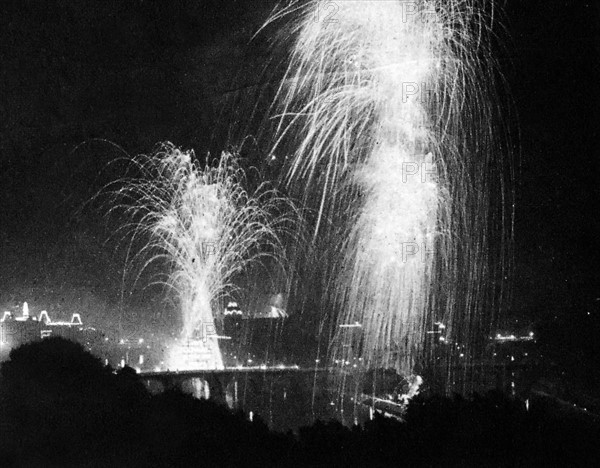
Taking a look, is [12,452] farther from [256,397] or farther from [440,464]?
[256,397]

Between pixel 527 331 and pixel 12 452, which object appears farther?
pixel 527 331

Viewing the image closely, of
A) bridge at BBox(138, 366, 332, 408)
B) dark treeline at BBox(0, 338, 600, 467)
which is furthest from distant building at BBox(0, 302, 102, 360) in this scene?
dark treeline at BBox(0, 338, 600, 467)

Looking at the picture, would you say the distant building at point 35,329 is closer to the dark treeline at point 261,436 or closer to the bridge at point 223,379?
the bridge at point 223,379

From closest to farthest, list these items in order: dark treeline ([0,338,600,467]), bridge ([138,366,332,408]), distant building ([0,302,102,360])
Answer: dark treeline ([0,338,600,467]) < bridge ([138,366,332,408]) < distant building ([0,302,102,360])

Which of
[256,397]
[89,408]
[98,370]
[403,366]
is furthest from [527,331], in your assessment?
[89,408]

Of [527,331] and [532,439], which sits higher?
[527,331]

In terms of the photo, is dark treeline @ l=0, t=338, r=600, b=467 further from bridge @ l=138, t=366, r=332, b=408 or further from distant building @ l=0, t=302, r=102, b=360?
distant building @ l=0, t=302, r=102, b=360

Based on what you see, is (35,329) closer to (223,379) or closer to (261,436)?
(223,379)

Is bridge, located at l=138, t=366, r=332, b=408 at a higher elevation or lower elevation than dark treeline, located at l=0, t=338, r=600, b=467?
lower

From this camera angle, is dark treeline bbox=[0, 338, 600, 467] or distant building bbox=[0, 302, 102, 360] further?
distant building bbox=[0, 302, 102, 360]
